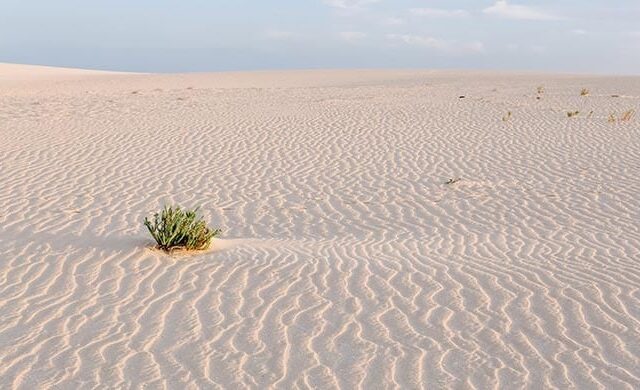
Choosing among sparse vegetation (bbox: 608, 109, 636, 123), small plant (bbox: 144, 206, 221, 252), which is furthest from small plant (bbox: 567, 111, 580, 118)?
small plant (bbox: 144, 206, 221, 252)

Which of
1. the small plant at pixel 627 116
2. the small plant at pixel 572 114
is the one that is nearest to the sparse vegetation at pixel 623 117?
the small plant at pixel 627 116

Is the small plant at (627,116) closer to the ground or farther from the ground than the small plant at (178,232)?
closer to the ground

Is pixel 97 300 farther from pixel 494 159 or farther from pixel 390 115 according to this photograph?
pixel 390 115

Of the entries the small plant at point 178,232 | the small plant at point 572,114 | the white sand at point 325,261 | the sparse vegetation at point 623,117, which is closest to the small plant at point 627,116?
the sparse vegetation at point 623,117

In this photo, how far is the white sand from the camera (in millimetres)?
4473

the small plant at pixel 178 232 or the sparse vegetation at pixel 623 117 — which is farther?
the sparse vegetation at pixel 623 117

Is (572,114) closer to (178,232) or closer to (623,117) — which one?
(623,117)

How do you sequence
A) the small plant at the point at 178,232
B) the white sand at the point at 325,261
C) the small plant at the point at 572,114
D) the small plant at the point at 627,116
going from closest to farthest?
the white sand at the point at 325,261
the small plant at the point at 178,232
the small plant at the point at 627,116
the small plant at the point at 572,114

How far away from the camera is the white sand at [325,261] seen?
4.47 m

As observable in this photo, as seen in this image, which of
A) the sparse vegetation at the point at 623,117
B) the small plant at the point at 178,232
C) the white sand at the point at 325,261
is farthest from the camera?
the sparse vegetation at the point at 623,117

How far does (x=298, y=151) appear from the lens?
14.0m

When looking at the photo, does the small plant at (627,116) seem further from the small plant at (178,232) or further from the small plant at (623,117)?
the small plant at (178,232)

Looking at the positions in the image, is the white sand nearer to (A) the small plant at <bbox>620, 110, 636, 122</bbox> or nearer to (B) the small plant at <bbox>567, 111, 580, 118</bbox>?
(A) the small plant at <bbox>620, 110, 636, 122</bbox>

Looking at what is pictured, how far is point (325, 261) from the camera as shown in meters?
6.72
